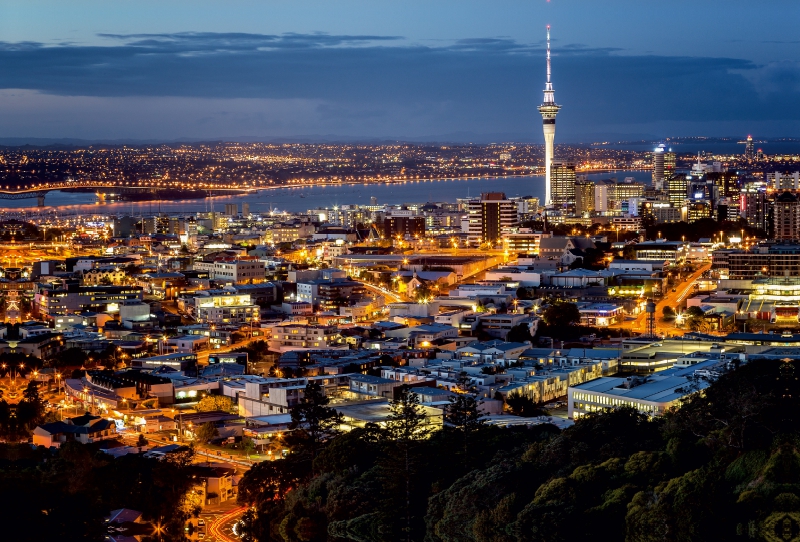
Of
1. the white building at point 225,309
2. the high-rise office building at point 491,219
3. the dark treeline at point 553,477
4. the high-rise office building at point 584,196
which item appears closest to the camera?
the dark treeline at point 553,477

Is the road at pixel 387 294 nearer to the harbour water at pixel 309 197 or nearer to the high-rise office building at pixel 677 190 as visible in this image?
the high-rise office building at pixel 677 190

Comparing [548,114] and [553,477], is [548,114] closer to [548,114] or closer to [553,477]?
[548,114]

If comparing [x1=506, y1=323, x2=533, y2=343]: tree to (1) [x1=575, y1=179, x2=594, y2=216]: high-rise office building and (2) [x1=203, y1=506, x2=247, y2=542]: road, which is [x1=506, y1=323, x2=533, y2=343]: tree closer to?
(2) [x1=203, y1=506, x2=247, y2=542]: road

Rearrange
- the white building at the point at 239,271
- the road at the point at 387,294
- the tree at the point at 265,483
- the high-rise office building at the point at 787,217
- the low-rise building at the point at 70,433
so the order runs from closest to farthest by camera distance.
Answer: the tree at the point at 265,483
the low-rise building at the point at 70,433
the road at the point at 387,294
the white building at the point at 239,271
the high-rise office building at the point at 787,217

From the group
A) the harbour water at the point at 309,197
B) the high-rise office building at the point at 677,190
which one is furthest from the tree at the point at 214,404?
the harbour water at the point at 309,197

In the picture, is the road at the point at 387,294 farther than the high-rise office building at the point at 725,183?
No

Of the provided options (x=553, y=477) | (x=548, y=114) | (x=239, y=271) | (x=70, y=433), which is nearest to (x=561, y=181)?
(x=548, y=114)
